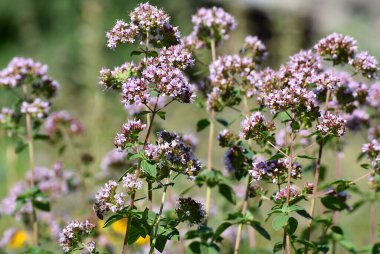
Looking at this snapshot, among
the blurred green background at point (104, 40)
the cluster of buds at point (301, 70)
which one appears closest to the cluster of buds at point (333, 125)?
the cluster of buds at point (301, 70)

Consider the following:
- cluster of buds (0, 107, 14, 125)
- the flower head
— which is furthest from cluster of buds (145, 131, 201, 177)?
cluster of buds (0, 107, 14, 125)

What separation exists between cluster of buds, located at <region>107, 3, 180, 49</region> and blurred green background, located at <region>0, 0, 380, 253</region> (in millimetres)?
2274

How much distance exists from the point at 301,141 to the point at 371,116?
1.81ft

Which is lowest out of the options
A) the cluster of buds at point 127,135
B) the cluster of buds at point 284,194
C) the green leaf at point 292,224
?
the green leaf at point 292,224

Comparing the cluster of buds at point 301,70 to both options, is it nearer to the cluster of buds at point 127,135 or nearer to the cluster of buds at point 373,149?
the cluster of buds at point 373,149

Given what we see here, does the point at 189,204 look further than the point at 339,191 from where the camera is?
No

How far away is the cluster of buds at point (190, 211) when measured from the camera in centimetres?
309

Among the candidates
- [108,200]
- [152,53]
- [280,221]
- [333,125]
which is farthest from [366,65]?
[108,200]

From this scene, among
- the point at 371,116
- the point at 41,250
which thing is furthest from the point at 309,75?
the point at 41,250

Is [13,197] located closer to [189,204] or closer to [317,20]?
[189,204]

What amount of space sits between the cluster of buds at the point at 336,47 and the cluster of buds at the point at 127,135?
1.23 metres

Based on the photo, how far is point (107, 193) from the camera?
293 centimetres

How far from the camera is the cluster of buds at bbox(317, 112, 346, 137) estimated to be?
3057 mm

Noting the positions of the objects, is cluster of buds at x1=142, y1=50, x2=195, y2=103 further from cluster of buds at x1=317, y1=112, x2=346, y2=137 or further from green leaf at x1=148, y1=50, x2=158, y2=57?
cluster of buds at x1=317, y1=112, x2=346, y2=137
